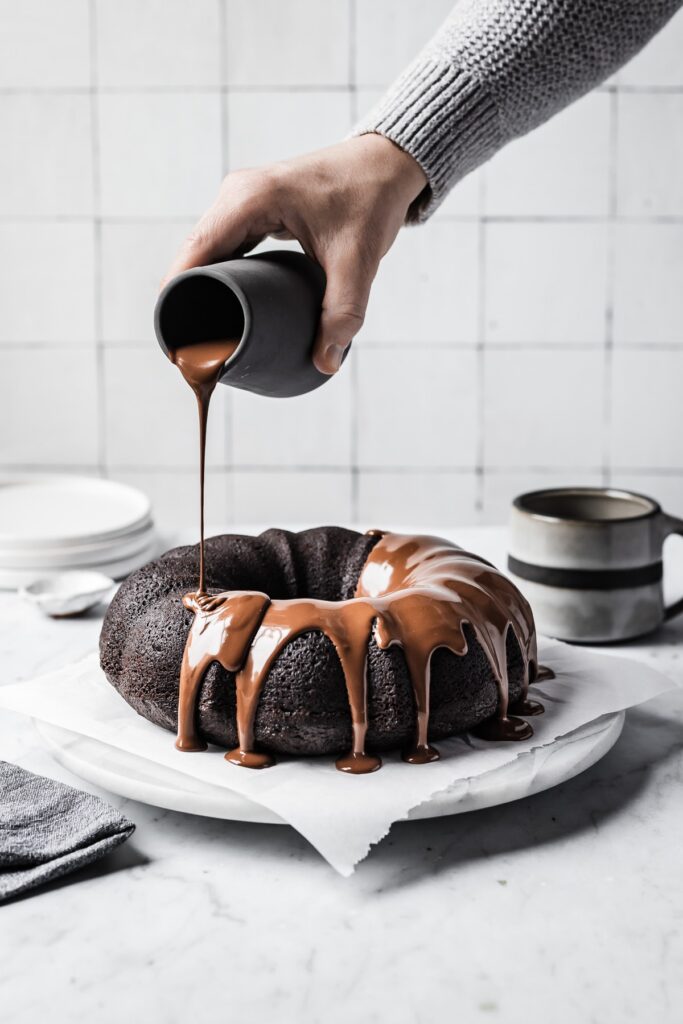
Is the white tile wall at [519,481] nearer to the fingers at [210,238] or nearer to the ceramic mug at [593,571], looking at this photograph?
the ceramic mug at [593,571]

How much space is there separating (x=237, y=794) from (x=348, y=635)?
0.57 feet

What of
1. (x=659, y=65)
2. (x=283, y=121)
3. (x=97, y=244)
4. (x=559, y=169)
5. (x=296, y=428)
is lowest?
(x=296, y=428)

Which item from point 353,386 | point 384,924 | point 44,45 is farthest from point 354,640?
point 44,45

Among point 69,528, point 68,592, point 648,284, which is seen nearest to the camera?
point 68,592

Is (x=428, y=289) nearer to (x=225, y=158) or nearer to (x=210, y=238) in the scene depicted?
(x=225, y=158)

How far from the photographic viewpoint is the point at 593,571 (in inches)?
53.4

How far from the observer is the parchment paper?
90 cm

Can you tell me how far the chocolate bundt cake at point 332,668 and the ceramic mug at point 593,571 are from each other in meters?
0.24

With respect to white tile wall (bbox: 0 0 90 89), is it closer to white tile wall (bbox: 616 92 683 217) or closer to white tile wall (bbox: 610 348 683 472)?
white tile wall (bbox: 616 92 683 217)

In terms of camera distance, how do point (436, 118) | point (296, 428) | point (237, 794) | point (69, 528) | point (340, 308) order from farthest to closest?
point (296, 428), point (69, 528), point (436, 118), point (340, 308), point (237, 794)

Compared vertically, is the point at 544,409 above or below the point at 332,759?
above

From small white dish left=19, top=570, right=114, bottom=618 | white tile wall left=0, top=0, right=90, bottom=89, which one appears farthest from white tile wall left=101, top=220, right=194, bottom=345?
small white dish left=19, top=570, right=114, bottom=618

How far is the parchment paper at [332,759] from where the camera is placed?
904 mm

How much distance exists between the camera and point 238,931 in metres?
0.82
